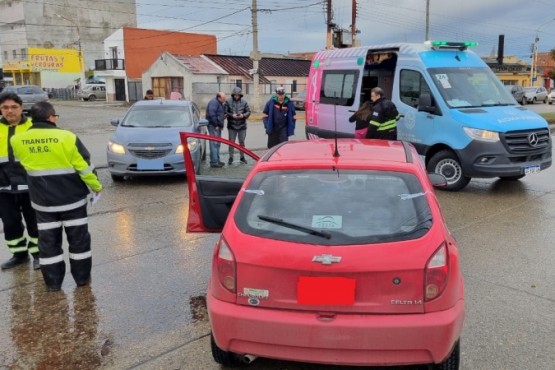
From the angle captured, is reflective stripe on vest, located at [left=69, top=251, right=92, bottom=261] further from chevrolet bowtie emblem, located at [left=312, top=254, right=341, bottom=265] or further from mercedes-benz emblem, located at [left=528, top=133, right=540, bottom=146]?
mercedes-benz emblem, located at [left=528, top=133, right=540, bottom=146]

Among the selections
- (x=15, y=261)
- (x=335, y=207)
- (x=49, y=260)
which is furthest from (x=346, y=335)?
(x=15, y=261)

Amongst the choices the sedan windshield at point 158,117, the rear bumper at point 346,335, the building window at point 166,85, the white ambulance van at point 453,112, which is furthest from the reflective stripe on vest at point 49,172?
the building window at point 166,85

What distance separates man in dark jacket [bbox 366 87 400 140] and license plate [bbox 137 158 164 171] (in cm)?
377

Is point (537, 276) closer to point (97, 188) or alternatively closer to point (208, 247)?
point (208, 247)

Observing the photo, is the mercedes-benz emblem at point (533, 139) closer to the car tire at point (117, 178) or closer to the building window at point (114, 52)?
the car tire at point (117, 178)

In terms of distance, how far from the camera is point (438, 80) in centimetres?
865

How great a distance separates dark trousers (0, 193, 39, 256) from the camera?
16.5 feet

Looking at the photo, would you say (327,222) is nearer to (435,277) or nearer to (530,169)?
(435,277)

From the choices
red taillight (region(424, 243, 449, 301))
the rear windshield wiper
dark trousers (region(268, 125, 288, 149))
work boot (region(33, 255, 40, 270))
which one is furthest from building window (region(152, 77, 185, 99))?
red taillight (region(424, 243, 449, 301))

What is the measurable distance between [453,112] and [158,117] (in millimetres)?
5668

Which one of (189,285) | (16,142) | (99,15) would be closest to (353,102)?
(189,285)

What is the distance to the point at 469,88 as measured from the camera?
28.8ft

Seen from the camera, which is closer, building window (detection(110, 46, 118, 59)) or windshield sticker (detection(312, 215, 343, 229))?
windshield sticker (detection(312, 215, 343, 229))

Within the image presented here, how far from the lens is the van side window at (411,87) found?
8.84 m
